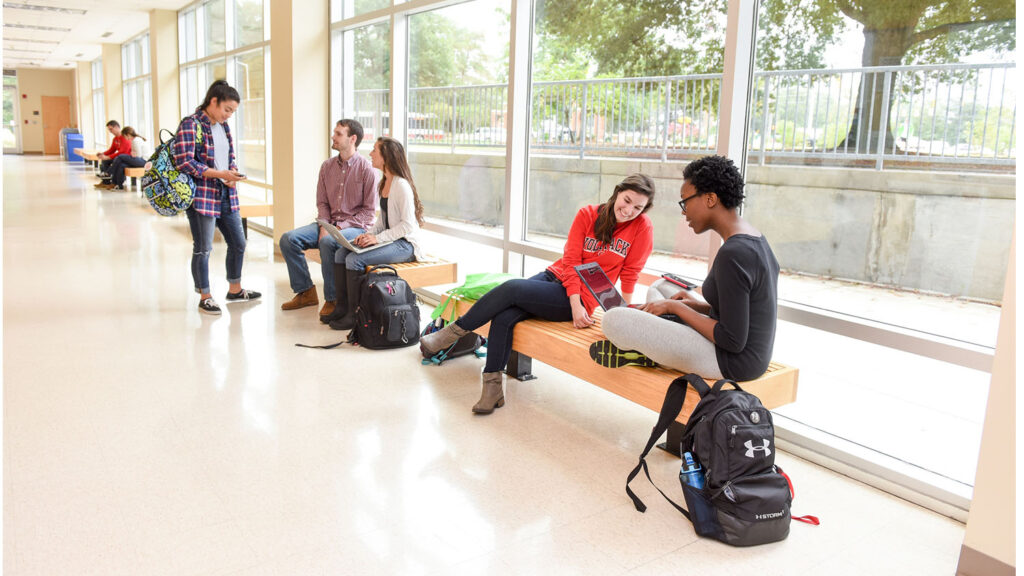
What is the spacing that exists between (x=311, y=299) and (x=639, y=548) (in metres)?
3.58

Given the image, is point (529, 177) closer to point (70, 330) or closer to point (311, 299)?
point (311, 299)

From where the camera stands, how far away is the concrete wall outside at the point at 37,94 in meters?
26.7

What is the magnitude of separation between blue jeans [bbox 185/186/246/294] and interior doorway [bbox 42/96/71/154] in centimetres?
2733

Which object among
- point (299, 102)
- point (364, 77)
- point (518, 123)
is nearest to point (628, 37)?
point (518, 123)

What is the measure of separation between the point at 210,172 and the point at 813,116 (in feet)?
12.1

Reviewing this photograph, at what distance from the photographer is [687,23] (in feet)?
11.7

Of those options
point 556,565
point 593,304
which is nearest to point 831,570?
point 556,565

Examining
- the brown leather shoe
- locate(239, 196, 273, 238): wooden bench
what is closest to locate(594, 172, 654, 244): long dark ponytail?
the brown leather shoe

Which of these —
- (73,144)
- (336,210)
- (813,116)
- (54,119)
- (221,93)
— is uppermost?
(54,119)

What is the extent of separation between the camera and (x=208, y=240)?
5.04 m

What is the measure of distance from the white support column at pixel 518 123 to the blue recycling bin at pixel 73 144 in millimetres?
22806

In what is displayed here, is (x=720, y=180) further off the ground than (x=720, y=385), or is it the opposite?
(x=720, y=180)

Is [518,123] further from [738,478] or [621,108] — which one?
[738,478]

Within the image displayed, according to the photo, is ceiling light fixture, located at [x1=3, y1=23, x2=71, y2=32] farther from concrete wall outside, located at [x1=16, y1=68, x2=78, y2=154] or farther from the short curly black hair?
the short curly black hair
